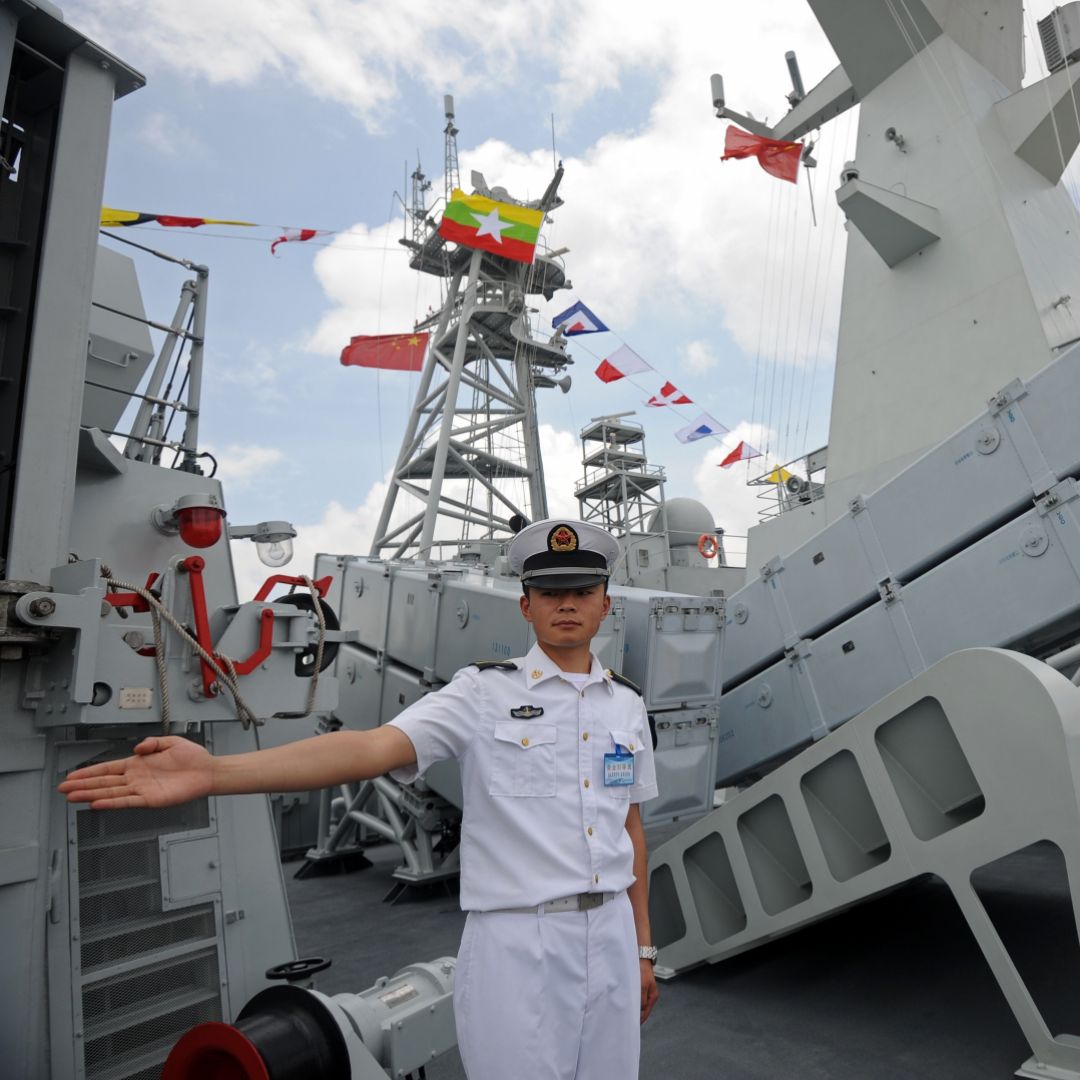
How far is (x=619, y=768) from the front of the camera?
167 centimetres

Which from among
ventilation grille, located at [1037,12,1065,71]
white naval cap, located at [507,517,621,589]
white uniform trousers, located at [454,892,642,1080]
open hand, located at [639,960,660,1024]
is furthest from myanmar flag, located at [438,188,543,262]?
white uniform trousers, located at [454,892,642,1080]

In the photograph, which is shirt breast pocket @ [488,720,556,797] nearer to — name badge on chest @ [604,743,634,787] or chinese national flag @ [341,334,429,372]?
name badge on chest @ [604,743,634,787]

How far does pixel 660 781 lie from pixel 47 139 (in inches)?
163

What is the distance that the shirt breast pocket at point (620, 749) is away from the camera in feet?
5.43

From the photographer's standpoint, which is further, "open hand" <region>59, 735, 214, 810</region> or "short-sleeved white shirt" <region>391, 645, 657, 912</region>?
"short-sleeved white shirt" <region>391, 645, 657, 912</region>

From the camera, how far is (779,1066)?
2.94 m

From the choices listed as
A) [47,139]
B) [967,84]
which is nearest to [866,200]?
[967,84]

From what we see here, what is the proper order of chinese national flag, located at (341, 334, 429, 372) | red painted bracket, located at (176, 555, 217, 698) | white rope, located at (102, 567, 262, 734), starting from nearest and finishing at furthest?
white rope, located at (102, 567, 262, 734), red painted bracket, located at (176, 555, 217, 698), chinese national flag, located at (341, 334, 429, 372)

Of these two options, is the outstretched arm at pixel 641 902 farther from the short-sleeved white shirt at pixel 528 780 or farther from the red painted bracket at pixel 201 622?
the red painted bracket at pixel 201 622

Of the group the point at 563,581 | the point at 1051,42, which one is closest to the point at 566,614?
the point at 563,581

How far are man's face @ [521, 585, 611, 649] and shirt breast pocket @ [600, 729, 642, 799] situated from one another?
0.22 metres

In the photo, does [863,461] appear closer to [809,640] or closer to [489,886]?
[809,640]

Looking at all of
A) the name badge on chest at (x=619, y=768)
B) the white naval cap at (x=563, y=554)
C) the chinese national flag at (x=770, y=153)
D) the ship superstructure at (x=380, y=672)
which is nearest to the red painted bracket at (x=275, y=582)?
the ship superstructure at (x=380, y=672)

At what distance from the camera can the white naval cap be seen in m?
1.66
